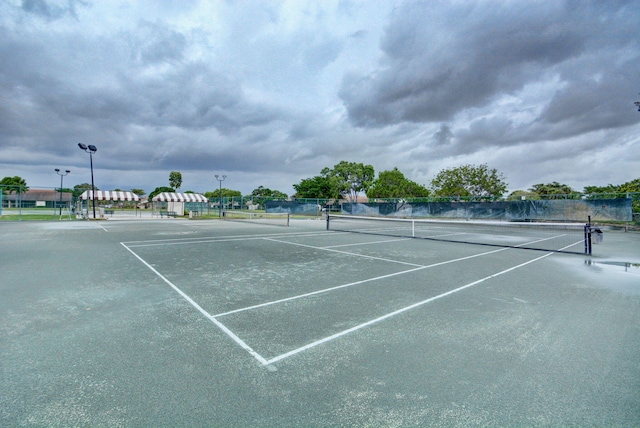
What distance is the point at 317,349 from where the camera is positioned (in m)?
→ 3.55

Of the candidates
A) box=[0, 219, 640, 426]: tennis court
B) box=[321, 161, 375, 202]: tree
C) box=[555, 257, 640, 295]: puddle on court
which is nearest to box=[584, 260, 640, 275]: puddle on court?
box=[555, 257, 640, 295]: puddle on court

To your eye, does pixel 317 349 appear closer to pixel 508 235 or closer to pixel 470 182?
pixel 508 235

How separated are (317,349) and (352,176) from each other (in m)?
74.2

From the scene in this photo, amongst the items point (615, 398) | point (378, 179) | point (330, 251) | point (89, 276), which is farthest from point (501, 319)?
point (378, 179)

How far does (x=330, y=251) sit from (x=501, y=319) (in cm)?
716

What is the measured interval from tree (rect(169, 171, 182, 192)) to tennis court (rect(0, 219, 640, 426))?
347 ft

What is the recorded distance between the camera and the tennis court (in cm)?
252

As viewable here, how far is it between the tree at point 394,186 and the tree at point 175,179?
2603 inches

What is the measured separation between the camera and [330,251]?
11.4 m

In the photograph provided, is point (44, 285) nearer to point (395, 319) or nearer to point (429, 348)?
point (395, 319)

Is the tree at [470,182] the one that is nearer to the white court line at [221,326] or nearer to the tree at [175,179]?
the white court line at [221,326]

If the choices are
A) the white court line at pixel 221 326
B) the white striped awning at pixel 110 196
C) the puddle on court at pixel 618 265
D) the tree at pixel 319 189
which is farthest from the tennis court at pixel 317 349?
the tree at pixel 319 189

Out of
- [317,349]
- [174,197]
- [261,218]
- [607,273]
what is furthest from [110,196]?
[607,273]

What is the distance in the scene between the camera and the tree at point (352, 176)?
75.9 m
